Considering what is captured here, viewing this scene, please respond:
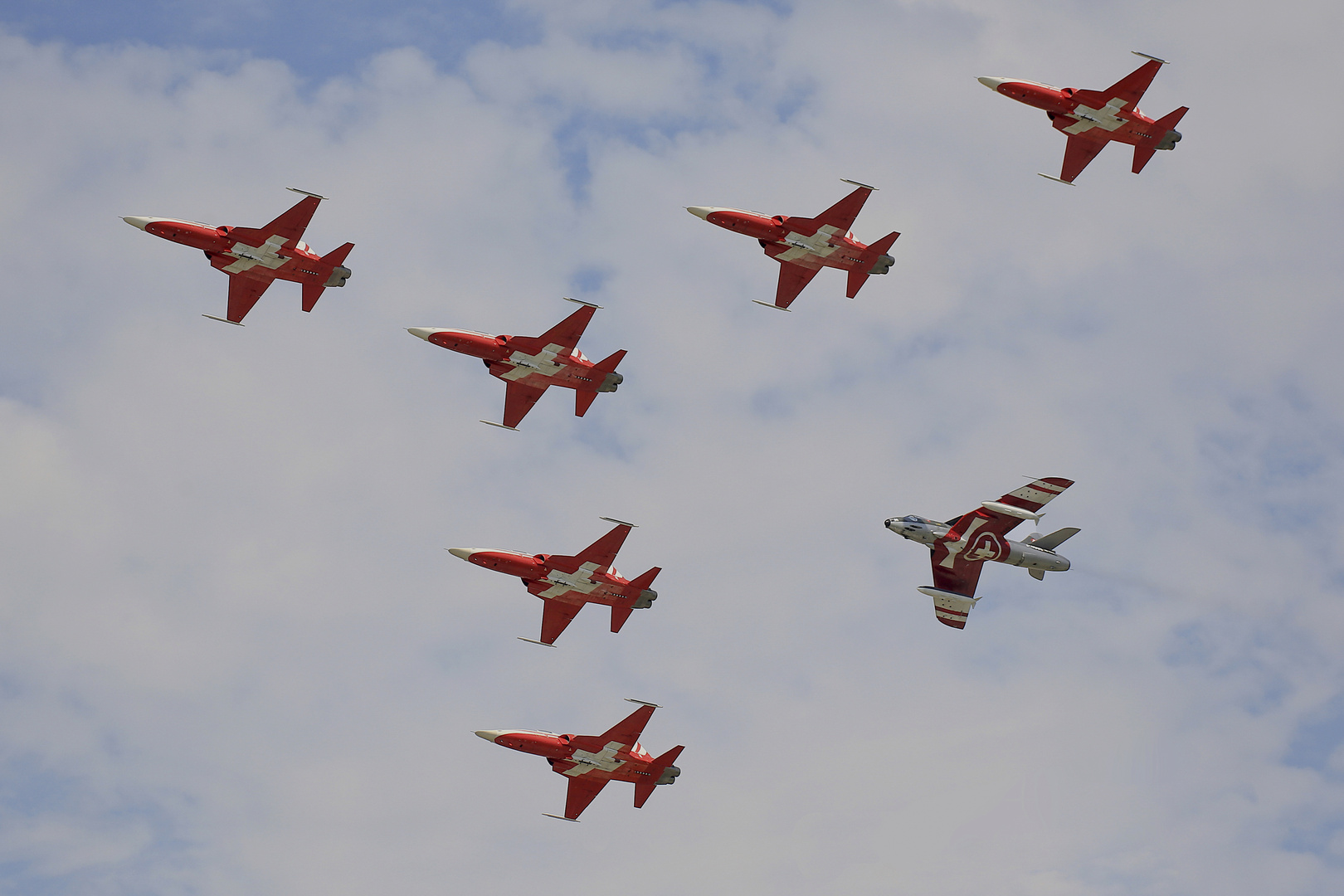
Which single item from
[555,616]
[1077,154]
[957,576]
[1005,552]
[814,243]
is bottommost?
[555,616]

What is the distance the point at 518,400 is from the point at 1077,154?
36961 millimetres

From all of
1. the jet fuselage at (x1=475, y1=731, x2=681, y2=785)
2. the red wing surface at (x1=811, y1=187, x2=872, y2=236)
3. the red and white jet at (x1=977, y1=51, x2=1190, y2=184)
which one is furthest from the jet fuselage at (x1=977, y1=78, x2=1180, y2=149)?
the jet fuselage at (x1=475, y1=731, x2=681, y2=785)

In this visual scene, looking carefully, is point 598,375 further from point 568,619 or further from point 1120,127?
point 1120,127

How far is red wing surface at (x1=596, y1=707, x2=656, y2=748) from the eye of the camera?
90188mm

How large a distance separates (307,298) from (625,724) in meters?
32.1

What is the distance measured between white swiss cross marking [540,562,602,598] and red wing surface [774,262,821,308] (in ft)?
65.0

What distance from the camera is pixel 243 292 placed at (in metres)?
91.4

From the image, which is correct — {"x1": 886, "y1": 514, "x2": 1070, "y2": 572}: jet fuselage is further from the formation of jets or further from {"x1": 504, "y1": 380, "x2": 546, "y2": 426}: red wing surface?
{"x1": 504, "y1": 380, "x2": 546, "y2": 426}: red wing surface

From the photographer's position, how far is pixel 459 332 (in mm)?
90125

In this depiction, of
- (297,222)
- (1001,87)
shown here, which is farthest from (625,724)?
(1001,87)

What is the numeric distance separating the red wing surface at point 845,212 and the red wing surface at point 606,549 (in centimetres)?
2209

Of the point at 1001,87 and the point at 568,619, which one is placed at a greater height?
the point at 1001,87

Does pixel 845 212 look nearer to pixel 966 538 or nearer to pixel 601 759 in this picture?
pixel 966 538

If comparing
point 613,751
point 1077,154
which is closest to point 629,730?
point 613,751
